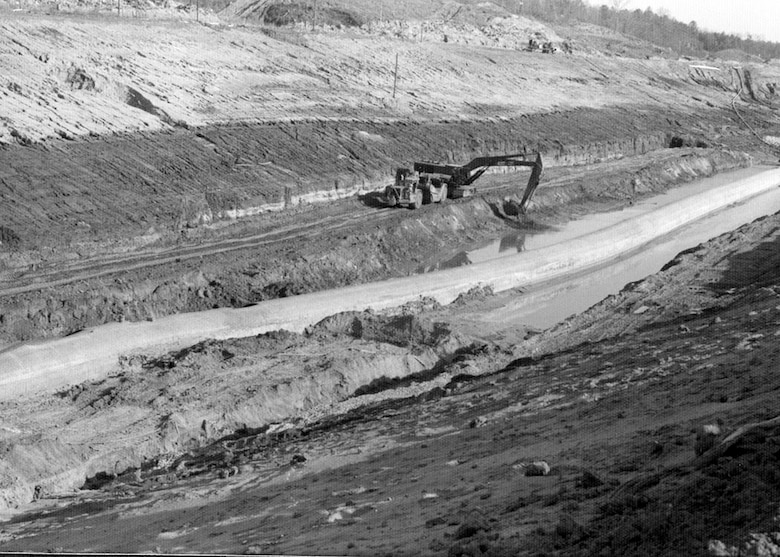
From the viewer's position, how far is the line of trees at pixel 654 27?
405ft

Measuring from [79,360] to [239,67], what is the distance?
2692 cm

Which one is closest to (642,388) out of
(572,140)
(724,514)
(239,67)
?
(724,514)

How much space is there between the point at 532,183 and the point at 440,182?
3.64 metres

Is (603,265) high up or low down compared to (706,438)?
down

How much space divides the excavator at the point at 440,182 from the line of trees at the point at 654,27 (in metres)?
83.9

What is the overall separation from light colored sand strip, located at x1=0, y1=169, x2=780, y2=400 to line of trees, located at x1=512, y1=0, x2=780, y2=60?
290 feet

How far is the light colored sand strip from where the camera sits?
18484 mm

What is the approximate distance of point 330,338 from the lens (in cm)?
2231

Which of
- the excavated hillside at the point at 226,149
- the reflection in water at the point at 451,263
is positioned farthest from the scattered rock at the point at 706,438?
the reflection in water at the point at 451,263

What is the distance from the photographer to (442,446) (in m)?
13.8

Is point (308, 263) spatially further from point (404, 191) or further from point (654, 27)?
point (654, 27)

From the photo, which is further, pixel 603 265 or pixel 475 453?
pixel 603 265

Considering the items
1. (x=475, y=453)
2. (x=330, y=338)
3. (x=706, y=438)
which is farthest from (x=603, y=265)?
(x=706, y=438)

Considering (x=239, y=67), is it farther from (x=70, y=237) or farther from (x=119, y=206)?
(x=70, y=237)
